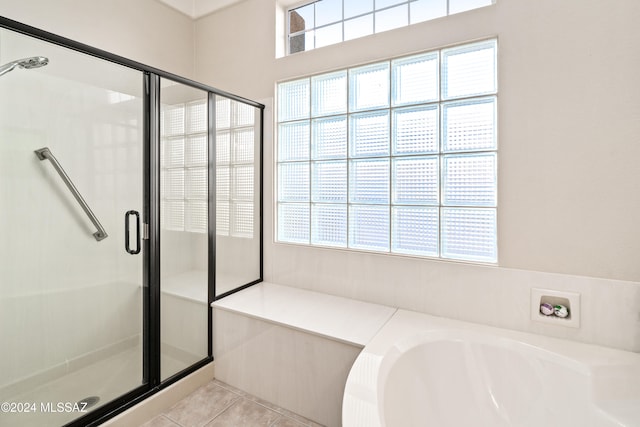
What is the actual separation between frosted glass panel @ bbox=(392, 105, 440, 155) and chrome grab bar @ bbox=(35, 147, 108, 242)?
160cm

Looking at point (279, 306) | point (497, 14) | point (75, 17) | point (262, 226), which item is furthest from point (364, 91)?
point (75, 17)

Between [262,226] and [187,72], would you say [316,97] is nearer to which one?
[262,226]

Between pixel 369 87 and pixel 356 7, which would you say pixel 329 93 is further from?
pixel 356 7

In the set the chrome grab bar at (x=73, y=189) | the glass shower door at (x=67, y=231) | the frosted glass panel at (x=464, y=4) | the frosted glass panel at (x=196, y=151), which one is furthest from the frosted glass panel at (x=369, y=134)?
A: the chrome grab bar at (x=73, y=189)

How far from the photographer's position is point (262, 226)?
229 centimetres

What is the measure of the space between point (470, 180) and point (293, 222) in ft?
3.84

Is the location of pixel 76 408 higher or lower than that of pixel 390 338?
lower

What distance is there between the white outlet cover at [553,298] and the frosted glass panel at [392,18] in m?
1.64

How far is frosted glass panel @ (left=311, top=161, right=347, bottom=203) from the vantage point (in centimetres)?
200

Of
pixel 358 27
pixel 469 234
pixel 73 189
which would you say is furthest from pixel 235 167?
pixel 469 234

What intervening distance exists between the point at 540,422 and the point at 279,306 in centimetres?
132

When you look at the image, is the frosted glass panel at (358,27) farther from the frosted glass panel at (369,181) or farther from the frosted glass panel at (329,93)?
the frosted glass panel at (369,181)

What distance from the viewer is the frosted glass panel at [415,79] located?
1.71 meters

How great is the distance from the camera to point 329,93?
203cm
